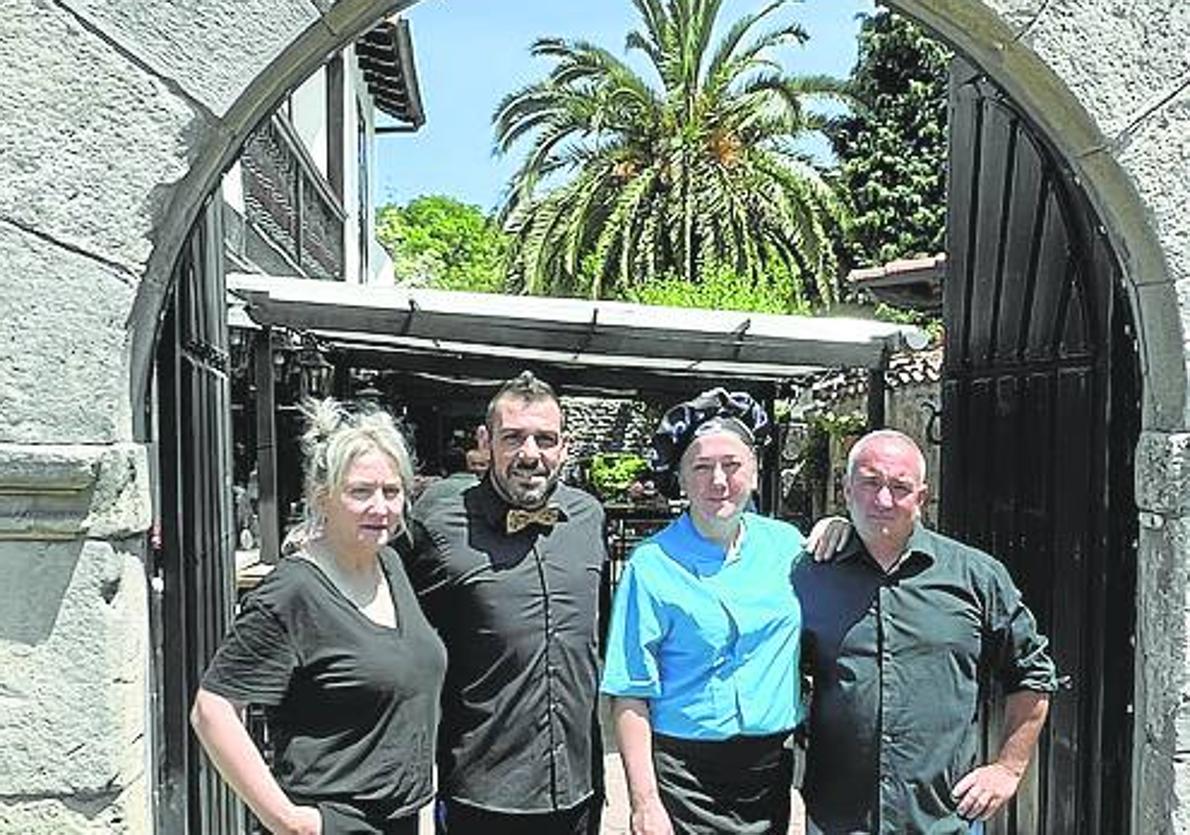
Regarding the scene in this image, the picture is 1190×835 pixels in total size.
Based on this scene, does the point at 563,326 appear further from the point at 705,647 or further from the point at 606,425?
the point at 606,425

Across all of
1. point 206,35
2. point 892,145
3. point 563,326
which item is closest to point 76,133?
point 206,35

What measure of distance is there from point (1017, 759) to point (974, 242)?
1991 mm

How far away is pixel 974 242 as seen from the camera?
485cm

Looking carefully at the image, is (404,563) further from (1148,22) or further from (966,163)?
(966,163)

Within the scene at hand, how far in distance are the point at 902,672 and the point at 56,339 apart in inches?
76.3

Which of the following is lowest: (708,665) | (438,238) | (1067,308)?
(708,665)

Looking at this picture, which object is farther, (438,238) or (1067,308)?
(438,238)

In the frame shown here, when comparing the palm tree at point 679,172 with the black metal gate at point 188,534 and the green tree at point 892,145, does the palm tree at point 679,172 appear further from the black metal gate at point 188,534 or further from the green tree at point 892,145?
the black metal gate at point 188,534

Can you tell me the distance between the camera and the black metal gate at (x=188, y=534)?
3.63m

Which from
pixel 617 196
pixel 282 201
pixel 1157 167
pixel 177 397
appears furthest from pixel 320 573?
pixel 617 196

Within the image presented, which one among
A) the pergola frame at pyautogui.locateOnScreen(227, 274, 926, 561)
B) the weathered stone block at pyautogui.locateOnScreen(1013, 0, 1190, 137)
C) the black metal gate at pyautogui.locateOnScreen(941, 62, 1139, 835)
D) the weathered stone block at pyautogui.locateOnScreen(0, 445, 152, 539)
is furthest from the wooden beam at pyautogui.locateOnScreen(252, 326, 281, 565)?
the weathered stone block at pyautogui.locateOnScreen(1013, 0, 1190, 137)

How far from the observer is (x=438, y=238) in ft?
187

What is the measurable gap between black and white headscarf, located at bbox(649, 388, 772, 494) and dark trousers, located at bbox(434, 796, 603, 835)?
2.74 feet

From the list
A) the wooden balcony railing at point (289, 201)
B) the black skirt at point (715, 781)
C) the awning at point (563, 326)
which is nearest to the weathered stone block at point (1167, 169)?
the black skirt at point (715, 781)
